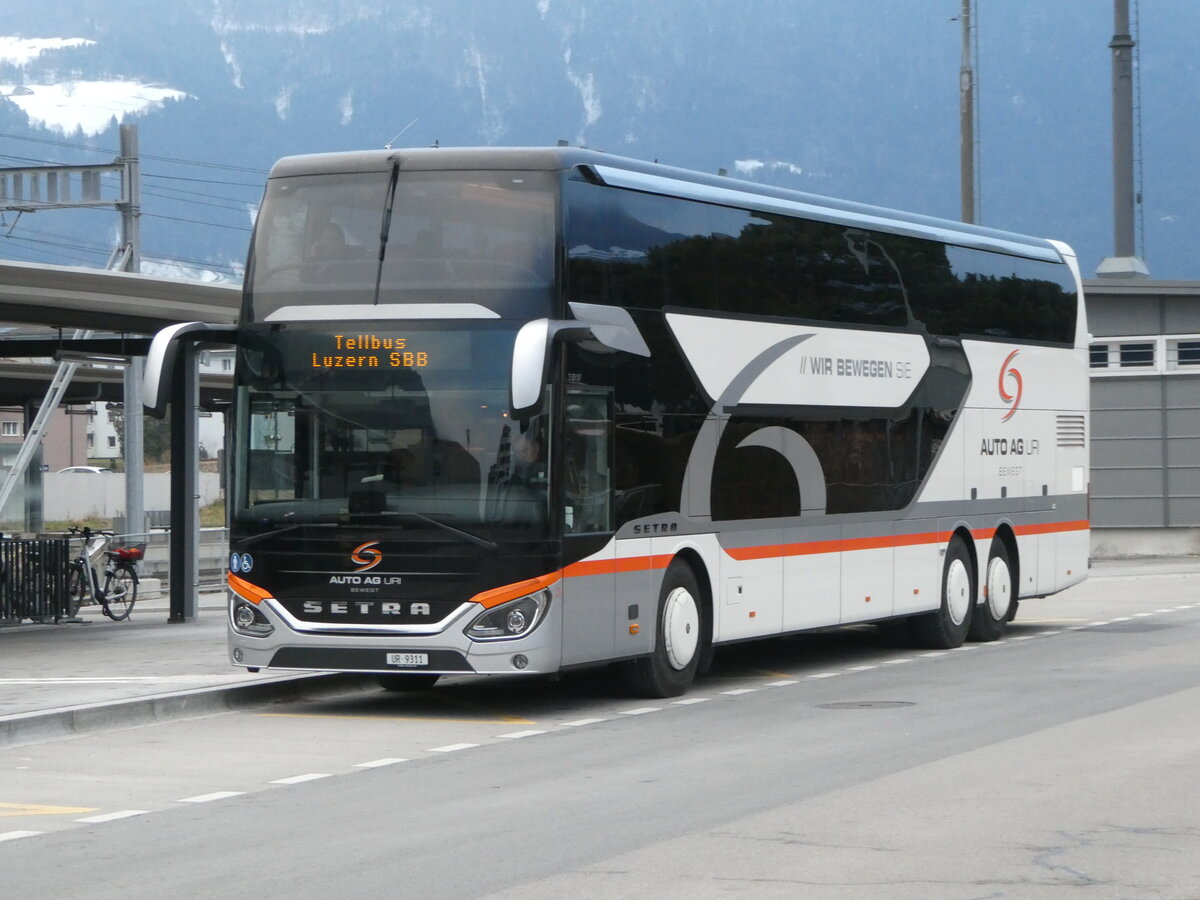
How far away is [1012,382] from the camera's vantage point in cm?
2139

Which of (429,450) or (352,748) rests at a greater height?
(429,450)

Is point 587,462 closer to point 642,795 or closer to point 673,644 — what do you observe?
point 673,644

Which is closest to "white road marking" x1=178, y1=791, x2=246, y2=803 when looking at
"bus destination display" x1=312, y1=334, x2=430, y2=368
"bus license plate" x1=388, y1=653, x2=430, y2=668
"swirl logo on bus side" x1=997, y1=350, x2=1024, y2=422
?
"bus license plate" x1=388, y1=653, x2=430, y2=668

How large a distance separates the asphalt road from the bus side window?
1466 mm

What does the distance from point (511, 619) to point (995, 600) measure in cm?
905

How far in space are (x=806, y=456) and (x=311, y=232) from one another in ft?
16.7

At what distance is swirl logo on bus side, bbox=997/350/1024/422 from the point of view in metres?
21.2

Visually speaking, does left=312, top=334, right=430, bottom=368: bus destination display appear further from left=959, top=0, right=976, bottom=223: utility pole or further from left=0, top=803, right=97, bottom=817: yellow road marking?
left=959, top=0, right=976, bottom=223: utility pole

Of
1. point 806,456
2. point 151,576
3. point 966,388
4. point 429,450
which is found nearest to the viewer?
point 429,450

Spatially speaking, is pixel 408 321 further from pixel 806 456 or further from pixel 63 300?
pixel 63 300

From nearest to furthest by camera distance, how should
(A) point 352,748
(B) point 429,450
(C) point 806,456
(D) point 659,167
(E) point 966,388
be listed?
1. (A) point 352,748
2. (B) point 429,450
3. (D) point 659,167
4. (C) point 806,456
5. (E) point 966,388

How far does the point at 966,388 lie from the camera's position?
20.3 m

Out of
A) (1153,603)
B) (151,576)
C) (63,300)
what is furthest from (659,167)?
(151,576)

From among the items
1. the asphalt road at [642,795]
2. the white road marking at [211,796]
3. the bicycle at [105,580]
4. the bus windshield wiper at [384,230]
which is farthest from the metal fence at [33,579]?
the white road marking at [211,796]
